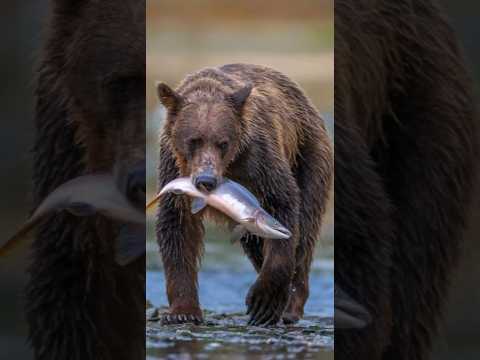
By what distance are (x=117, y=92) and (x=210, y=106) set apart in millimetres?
455

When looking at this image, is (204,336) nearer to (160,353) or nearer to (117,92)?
(160,353)

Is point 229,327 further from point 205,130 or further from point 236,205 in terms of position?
point 205,130

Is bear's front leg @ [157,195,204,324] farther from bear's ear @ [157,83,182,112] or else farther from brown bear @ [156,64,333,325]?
bear's ear @ [157,83,182,112]

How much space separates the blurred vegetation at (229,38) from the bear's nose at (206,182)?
0.18 meters

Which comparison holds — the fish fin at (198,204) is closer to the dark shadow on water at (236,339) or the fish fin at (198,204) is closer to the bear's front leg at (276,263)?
the bear's front leg at (276,263)

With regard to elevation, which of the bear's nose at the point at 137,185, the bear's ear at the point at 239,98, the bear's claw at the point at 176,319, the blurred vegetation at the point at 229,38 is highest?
the blurred vegetation at the point at 229,38

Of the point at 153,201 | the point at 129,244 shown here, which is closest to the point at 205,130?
the point at 153,201

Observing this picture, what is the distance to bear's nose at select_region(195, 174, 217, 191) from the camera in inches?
137

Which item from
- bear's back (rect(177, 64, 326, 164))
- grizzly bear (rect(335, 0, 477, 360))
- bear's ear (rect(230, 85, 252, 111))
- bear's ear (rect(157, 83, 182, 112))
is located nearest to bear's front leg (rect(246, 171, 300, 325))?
bear's back (rect(177, 64, 326, 164))

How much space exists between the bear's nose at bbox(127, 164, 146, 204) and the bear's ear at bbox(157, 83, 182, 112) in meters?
0.23

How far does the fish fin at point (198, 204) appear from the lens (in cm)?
351

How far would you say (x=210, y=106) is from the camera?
11.7 feet

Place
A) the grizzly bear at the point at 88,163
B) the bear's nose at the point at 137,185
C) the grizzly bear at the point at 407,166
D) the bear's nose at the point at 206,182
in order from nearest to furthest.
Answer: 1. the bear's nose at the point at 206,182
2. the bear's nose at the point at 137,185
3. the grizzly bear at the point at 88,163
4. the grizzly bear at the point at 407,166

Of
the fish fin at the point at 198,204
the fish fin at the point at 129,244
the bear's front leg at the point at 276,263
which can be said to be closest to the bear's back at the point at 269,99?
the bear's front leg at the point at 276,263
